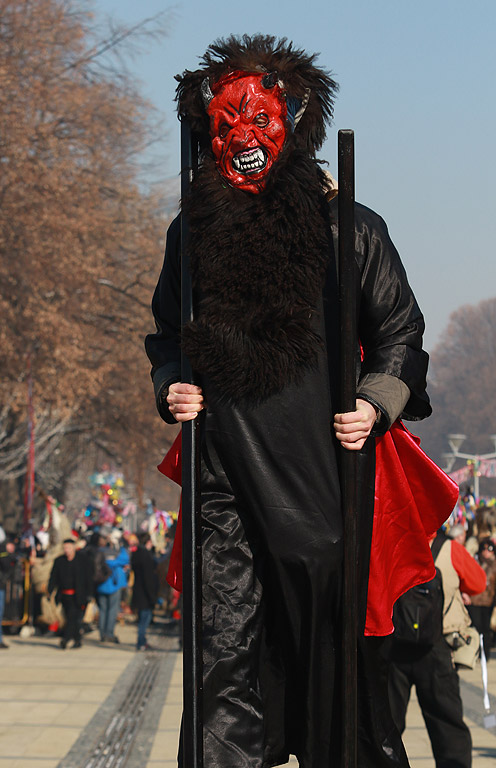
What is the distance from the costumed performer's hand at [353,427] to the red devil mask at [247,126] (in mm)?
668

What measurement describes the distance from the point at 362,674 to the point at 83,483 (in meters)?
52.9

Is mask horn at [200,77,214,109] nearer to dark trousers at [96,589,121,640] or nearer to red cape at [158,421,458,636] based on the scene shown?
red cape at [158,421,458,636]

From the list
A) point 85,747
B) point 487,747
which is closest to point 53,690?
point 85,747

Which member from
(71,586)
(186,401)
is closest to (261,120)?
(186,401)

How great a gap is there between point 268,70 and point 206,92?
0.60ft

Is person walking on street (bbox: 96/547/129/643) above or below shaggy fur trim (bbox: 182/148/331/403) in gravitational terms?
below

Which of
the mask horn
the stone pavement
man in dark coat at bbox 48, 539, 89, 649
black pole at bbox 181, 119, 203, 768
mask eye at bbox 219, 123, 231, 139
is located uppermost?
the mask horn

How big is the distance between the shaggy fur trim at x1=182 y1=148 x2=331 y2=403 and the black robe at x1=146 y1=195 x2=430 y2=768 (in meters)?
0.06

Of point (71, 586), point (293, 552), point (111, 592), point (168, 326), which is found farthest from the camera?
point (111, 592)

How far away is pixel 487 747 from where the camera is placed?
31.8 feet

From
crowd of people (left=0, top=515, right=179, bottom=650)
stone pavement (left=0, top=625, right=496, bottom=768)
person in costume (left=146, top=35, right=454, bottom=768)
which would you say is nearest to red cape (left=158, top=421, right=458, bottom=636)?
person in costume (left=146, top=35, right=454, bottom=768)

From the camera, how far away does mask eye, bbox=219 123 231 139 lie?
11.2 ft

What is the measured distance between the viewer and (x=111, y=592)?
62.1 ft

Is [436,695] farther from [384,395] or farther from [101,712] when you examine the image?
[101,712]
